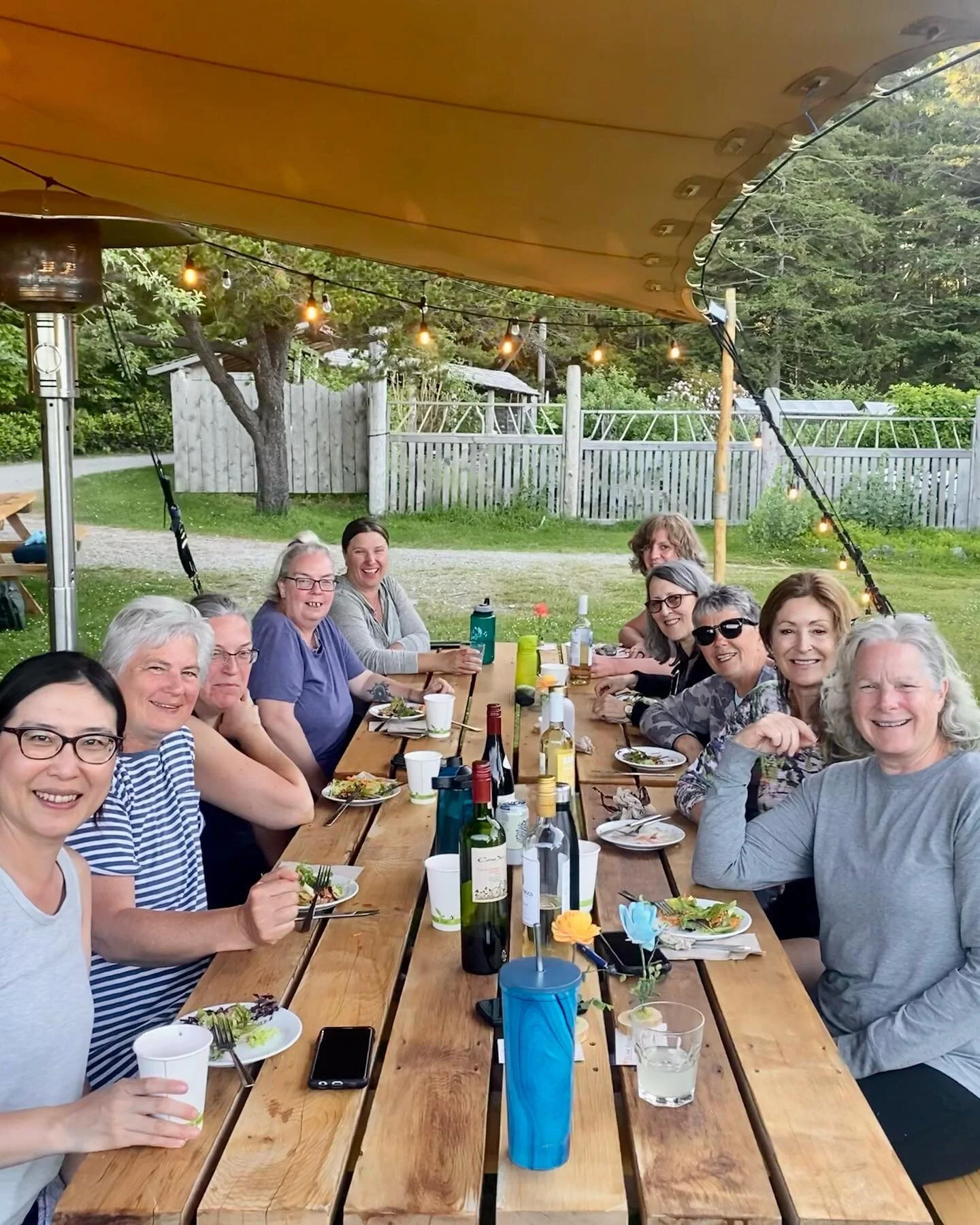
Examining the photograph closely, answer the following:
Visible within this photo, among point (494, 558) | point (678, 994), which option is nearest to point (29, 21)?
point (678, 994)

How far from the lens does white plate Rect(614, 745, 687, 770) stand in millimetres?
2723

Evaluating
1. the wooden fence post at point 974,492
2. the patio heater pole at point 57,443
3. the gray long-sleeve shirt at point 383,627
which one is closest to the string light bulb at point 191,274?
the patio heater pole at point 57,443

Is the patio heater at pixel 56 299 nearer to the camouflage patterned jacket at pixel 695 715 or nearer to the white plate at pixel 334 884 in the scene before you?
the white plate at pixel 334 884

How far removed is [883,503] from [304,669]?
7840mm

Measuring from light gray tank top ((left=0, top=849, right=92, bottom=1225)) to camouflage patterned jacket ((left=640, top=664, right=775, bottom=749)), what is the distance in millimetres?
1837

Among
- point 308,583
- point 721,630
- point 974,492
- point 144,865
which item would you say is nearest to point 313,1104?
point 144,865


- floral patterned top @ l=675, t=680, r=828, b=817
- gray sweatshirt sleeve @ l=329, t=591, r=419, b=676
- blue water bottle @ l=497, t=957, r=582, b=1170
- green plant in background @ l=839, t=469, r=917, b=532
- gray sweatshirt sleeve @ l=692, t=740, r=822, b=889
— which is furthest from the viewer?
green plant in background @ l=839, t=469, r=917, b=532

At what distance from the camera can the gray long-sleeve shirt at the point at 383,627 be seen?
12.8 feet

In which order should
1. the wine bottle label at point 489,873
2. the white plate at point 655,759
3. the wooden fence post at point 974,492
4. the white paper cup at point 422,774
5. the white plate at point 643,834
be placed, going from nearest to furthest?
the wine bottle label at point 489,873 → the white plate at point 643,834 → the white paper cup at point 422,774 → the white plate at point 655,759 → the wooden fence post at point 974,492

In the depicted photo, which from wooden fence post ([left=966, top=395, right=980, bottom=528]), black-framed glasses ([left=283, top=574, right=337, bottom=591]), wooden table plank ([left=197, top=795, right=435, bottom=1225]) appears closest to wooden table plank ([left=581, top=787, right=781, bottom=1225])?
wooden table plank ([left=197, top=795, right=435, bottom=1225])

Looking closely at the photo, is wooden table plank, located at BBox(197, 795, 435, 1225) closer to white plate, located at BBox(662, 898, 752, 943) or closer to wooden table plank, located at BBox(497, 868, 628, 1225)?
→ wooden table plank, located at BBox(497, 868, 628, 1225)

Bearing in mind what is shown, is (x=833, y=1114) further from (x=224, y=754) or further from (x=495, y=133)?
(x=495, y=133)

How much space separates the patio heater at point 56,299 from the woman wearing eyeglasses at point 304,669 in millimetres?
618

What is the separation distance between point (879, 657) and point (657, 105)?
118cm
